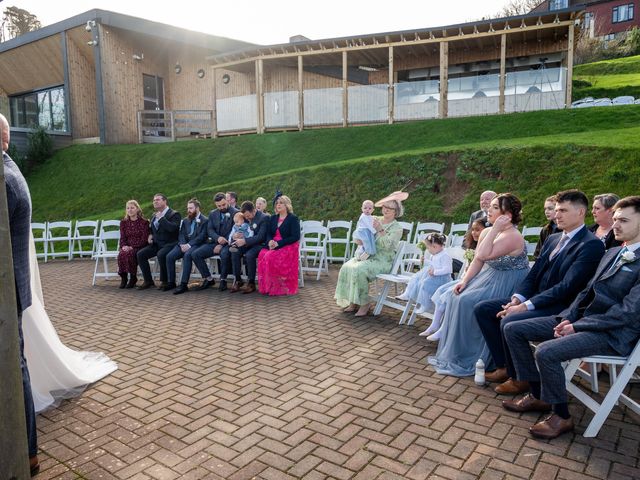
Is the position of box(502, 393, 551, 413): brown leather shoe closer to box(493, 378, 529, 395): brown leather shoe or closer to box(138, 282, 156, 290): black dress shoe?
box(493, 378, 529, 395): brown leather shoe

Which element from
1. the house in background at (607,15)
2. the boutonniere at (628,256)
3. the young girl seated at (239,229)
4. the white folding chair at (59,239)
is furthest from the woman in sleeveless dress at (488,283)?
the house in background at (607,15)

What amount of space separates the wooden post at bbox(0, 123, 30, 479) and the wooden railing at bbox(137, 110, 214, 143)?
20.1 m

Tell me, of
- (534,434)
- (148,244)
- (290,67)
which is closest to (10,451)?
(534,434)

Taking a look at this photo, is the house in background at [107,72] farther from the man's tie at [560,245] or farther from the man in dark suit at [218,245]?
the man's tie at [560,245]

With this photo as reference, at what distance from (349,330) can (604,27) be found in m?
54.7

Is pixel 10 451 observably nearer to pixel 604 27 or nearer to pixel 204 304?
pixel 204 304

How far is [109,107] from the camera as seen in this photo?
843 inches

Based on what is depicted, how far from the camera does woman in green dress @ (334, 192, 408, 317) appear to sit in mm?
6641

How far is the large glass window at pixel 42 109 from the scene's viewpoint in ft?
76.9

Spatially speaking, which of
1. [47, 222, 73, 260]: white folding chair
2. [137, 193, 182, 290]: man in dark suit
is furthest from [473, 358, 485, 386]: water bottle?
[47, 222, 73, 260]: white folding chair

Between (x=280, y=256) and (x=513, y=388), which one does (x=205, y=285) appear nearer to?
(x=280, y=256)

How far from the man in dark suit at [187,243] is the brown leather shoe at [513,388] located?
234 inches

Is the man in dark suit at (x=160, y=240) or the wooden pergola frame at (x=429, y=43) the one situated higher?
the wooden pergola frame at (x=429, y=43)

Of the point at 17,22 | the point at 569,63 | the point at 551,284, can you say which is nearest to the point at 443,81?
the point at 569,63
